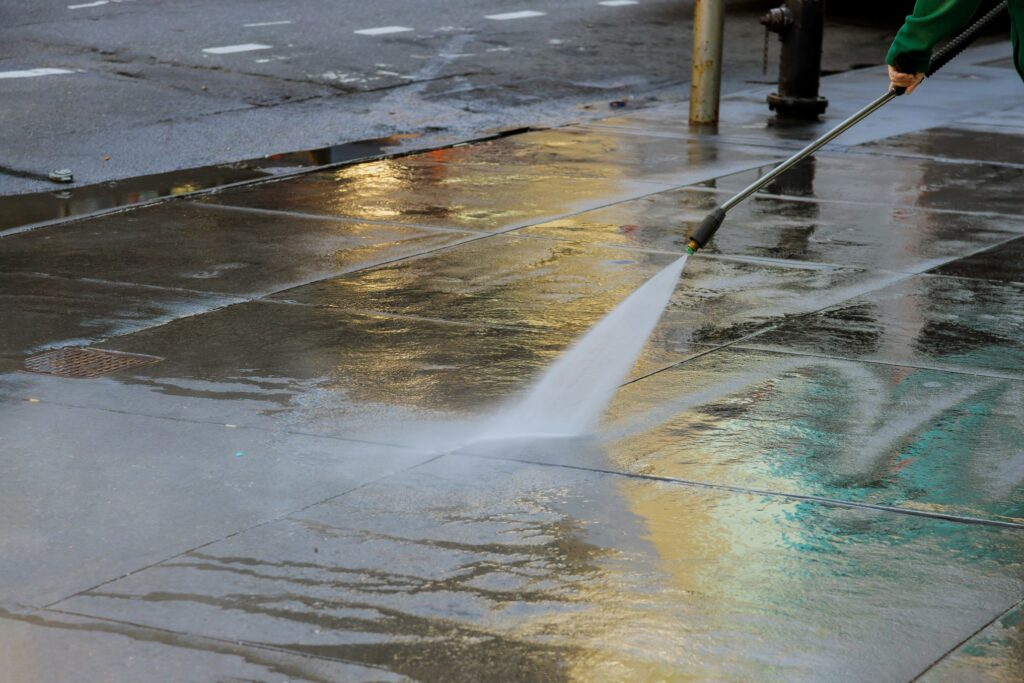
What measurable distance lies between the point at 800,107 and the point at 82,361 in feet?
26.1

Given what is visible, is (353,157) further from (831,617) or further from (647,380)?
(831,617)

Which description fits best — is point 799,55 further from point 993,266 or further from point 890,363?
point 890,363

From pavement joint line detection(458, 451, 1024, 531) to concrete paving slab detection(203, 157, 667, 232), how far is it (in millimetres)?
3579

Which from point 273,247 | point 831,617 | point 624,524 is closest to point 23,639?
point 624,524

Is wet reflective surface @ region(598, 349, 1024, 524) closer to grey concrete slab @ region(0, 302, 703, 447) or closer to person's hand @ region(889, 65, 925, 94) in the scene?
grey concrete slab @ region(0, 302, 703, 447)

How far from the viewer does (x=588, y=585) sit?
3639mm

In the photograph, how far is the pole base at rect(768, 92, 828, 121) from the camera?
40.0 ft

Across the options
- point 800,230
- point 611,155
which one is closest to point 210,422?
point 800,230

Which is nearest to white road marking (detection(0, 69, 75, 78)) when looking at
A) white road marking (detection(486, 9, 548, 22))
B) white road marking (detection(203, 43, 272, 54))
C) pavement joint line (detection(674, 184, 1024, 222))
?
white road marking (detection(203, 43, 272, 54))

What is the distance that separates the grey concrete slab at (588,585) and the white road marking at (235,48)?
419 inches

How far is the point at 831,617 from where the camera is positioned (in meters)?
3.47

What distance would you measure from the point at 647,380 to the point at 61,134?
647cm

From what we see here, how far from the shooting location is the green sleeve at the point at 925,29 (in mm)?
5016

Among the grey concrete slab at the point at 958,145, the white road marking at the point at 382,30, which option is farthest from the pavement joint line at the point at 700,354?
the white road marking at the point at 382,30
